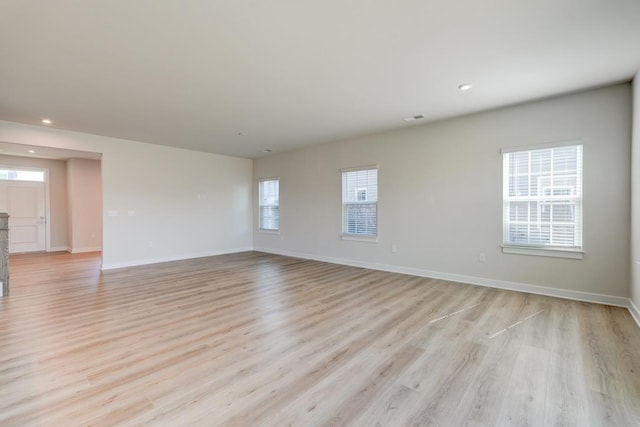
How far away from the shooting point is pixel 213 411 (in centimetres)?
171

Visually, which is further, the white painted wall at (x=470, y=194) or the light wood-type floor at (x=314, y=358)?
the white painted wall at (x=470, y=194)

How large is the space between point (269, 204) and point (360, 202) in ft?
10.0

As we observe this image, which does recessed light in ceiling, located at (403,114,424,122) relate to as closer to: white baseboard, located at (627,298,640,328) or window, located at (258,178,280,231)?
white baseboard, located at (627,298,640,328)

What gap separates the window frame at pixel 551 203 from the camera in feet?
12.2

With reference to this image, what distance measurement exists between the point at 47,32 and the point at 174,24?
1101 mm

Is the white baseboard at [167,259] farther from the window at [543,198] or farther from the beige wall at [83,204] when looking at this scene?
the window at [543,198]

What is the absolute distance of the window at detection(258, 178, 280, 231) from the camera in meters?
7.82

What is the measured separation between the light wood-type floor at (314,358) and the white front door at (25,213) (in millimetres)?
4863

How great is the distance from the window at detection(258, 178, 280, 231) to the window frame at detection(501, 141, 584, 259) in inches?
203

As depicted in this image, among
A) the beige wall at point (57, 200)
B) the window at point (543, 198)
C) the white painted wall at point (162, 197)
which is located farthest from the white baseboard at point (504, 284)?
the beige wall at point (57, 200)

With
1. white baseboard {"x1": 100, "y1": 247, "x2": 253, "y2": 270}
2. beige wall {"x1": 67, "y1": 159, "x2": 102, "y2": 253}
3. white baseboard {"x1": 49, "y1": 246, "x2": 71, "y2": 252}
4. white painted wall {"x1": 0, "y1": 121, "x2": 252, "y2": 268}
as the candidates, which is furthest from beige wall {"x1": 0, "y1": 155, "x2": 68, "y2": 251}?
white baseboard {"x1": 100, "y1": 247, "x2": 253, "y2": 270}

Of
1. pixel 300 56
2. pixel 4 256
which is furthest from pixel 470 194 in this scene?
pixel 4 256

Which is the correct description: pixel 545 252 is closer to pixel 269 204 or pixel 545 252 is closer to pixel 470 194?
pixel 470 194

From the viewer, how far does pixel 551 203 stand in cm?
392
